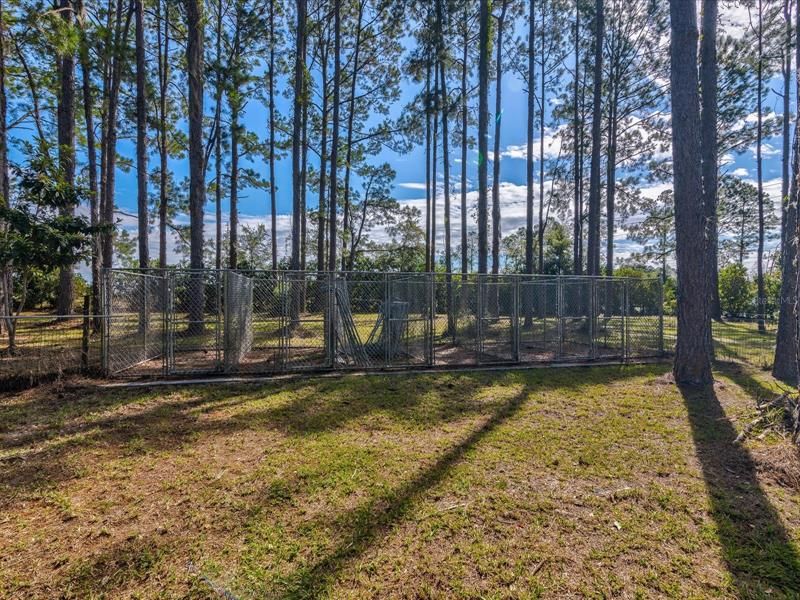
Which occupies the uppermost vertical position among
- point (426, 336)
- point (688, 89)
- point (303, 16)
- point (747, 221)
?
point (303, 16)

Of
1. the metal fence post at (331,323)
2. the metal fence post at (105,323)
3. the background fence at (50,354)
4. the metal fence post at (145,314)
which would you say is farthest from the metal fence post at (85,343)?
the metal fence post at (331,323)

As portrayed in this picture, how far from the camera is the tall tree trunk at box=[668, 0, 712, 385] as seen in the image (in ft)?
20.1

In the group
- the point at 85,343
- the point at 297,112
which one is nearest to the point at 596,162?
the point at 297,112

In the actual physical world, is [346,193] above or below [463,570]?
above

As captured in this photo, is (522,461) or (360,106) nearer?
(522,461)

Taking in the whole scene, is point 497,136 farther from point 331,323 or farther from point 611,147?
point 331,323

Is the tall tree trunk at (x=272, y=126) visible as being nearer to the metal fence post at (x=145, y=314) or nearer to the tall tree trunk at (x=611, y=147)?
the metal fence post at (x=145, y=314)

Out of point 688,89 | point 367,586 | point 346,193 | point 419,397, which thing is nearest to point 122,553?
point 367,586

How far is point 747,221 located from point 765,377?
28519 millimetres

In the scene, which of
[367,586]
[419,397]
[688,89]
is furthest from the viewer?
[688,89]

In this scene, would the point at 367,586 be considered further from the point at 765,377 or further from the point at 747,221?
the point at 747,221

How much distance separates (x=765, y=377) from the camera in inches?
272

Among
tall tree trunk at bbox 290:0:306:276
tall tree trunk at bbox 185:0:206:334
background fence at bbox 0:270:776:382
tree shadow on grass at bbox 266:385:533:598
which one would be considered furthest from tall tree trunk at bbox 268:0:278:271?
tree shadow on grass at bbox 266:385:533:598

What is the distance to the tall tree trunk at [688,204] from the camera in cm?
613
